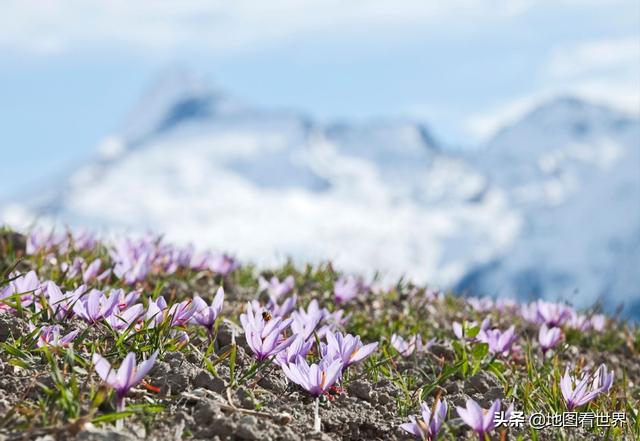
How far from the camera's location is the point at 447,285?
9320 mm

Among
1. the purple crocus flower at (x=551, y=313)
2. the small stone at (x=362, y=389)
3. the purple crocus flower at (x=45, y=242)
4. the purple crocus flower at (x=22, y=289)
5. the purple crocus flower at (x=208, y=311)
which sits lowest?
the small stone at (x=362, y=389)

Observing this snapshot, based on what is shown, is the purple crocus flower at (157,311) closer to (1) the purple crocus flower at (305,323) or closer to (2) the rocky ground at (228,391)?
(2) the rocky ground at (228,391)

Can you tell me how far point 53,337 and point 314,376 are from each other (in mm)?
1285

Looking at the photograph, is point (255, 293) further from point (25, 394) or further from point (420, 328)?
point (25, 394)

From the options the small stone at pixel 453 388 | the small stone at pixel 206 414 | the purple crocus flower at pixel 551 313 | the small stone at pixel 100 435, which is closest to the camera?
the small stone at pixel 100 435

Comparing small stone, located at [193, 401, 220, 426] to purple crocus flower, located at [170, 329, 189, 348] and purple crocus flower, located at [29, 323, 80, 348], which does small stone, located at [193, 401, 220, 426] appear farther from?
purple crocus flower, located at [29, 323, 80, 348]

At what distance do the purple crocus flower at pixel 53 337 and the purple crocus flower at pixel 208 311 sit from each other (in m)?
0.60

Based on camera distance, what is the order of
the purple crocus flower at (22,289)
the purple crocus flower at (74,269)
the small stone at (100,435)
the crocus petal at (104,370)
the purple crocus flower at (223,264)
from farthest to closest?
the purple crocus flower at (223,264) → the purple crocus flower at (74,269) → the purple crocus flower at (22,289) → the crocus petal at (104,370) → the small stone at (100,435)

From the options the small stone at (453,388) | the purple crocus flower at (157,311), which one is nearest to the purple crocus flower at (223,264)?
the purple crocus flower at (157,311)

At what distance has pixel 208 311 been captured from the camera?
3.89 metres

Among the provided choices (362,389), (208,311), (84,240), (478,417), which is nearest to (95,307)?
(208,311)

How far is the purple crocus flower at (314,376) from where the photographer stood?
330cm

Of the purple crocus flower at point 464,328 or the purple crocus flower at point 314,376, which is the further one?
the purple crocus flower at point 464,328

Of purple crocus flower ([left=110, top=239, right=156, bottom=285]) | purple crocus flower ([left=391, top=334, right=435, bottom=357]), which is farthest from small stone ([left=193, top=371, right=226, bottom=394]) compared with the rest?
purple crocus flower ([left=110, top=239, right=156, bottom=285])
